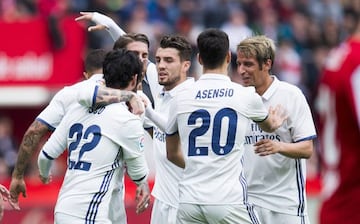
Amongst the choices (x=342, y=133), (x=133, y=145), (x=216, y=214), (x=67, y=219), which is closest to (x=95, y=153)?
(x=133, y=145)

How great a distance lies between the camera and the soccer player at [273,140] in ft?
31.4

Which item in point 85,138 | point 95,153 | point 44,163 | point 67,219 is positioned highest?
point 85,138

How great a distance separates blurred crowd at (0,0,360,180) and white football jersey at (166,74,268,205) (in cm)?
1076

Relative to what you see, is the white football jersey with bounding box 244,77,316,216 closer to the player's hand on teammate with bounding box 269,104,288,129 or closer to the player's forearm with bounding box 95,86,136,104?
the player's hand on teammate with bounding box 269,104,288,129

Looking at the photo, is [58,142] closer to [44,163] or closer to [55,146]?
[55,146]

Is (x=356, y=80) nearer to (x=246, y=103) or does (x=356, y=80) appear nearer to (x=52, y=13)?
(x=246, y=103)

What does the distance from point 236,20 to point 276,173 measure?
11.3 m

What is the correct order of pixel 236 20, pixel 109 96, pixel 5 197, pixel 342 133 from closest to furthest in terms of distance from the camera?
pixel 342 133 → pixel 109 96 → pixel 5 197 → pixel 236 20

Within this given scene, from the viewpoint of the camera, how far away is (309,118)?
957cm

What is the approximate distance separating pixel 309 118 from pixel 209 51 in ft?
3.81

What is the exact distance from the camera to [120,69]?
877 centimetres

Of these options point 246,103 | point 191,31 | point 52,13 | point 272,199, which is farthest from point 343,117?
point 191,31

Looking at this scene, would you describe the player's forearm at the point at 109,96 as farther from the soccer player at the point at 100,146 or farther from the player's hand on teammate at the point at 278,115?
the player's hand on teammate at the point at 278,115

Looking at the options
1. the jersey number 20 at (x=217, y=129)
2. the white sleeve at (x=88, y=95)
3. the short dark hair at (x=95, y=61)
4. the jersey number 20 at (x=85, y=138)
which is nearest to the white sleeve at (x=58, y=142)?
the jersey number 20 at (x=85, y=138)
